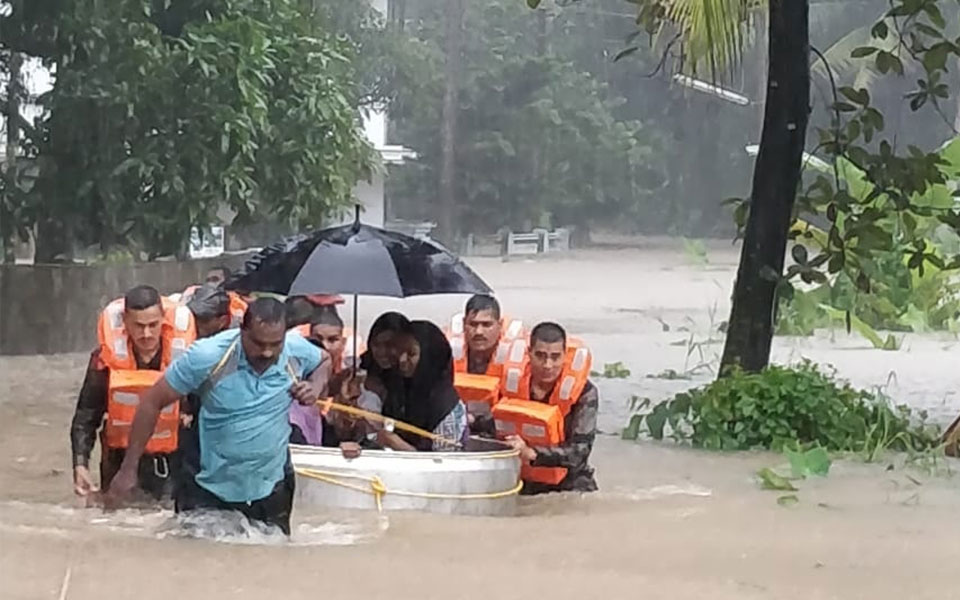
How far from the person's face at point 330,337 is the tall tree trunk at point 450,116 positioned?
40.4ft

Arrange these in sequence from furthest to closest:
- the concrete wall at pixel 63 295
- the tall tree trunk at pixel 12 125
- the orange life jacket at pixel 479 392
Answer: the tall tree trunk at pixel 12 125 < the concrete wall at pixel 63 295 < the orange life jacket at pixel 479 392

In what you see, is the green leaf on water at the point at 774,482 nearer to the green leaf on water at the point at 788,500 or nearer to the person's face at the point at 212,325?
the green leaf on water at the point at 788,500

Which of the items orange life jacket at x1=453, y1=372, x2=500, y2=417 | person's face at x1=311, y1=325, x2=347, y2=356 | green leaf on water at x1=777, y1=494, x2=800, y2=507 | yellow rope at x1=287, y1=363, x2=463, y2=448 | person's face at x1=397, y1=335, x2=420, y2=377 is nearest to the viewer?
yellow rope at x1=287, y1=363, x2=463, y2=448

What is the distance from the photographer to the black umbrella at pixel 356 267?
758 cm

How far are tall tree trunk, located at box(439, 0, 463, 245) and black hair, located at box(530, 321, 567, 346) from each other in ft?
39.4

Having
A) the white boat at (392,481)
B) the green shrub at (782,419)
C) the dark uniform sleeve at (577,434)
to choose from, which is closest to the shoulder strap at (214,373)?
the white boat at (392,481)

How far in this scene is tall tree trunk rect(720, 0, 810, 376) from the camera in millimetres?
Answer: 11609

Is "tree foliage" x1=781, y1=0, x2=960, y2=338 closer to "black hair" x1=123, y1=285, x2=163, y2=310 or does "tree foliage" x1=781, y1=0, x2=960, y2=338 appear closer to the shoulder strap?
"black hair" x1=123, y1=285, x2=163, y2=310

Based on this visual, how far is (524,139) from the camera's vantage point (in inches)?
842

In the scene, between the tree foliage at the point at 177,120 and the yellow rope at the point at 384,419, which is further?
the tree foliage at the point at 177,120

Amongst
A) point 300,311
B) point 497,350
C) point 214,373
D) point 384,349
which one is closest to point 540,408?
point 497,350

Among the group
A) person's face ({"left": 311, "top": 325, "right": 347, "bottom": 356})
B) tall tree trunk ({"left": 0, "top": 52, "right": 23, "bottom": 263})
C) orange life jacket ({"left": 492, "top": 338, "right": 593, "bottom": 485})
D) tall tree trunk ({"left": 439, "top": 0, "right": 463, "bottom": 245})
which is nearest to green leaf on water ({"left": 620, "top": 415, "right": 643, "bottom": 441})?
orange life jacket ({"left": 492, "top": 338, "right": 593, "bottom": 485})

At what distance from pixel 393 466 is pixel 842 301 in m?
13.8

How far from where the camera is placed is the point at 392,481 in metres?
6.45
